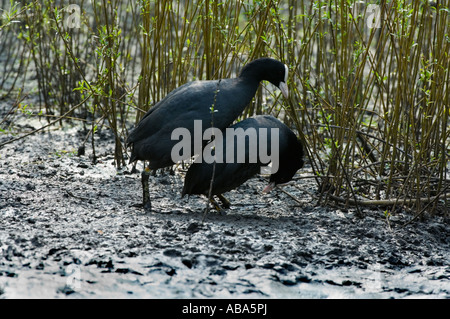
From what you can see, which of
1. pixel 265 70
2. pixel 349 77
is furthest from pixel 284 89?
pixel 349 77

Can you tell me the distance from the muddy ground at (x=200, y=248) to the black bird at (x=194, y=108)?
0.39 metres

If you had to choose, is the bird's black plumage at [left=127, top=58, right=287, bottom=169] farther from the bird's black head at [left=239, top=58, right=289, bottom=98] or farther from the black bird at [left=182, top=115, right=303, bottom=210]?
the black bird at [left=182, top=115, right=303, bottom=210]

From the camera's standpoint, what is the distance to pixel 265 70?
4094mm

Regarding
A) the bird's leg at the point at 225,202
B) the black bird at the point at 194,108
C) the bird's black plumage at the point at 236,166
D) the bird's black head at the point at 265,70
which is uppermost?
the bird's black head at the point at 265,70

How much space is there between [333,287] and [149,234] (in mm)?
1013

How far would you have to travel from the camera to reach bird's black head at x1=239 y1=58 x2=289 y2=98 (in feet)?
13.4

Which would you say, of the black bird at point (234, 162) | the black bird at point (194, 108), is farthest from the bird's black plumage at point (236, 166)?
the black bird at point (194, 108)

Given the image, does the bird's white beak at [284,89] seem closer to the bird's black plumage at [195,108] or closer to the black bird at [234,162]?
the bird's black plumage at [195,108]

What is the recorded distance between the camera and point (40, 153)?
5477 mm

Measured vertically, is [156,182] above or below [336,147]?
below

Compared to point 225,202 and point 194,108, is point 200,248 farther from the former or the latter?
point 225,202

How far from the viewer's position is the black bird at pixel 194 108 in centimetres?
389
